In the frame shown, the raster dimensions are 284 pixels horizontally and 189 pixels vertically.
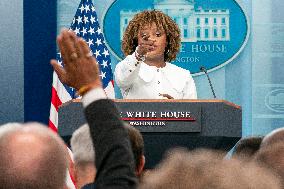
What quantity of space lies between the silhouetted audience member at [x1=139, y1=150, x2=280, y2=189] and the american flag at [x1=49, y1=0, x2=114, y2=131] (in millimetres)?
4828

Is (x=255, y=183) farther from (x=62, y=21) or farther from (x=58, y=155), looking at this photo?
(x=62, y=21)

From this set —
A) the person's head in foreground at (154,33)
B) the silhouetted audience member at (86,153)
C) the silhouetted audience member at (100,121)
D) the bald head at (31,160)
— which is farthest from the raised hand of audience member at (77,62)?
the person's head in foreground at (154,33)

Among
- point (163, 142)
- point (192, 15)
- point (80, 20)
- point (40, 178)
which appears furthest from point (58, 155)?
point (192, 15)

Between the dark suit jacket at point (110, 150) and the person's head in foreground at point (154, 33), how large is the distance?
2.92 meters

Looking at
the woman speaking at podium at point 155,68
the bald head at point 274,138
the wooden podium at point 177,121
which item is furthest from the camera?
the woman speaking at podium at point 155,68

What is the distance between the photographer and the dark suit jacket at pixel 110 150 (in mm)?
1645

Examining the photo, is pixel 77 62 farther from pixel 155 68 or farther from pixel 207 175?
pixel 155 68

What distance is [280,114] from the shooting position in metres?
7.12

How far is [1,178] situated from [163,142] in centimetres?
241

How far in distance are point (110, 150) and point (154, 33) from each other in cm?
315

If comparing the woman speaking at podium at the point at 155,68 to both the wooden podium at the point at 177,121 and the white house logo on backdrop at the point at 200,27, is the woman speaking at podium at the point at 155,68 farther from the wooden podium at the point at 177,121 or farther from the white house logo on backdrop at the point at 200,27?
the white house logo on backdrop at the point at 200,27

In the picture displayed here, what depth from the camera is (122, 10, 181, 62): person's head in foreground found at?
15.6 ft

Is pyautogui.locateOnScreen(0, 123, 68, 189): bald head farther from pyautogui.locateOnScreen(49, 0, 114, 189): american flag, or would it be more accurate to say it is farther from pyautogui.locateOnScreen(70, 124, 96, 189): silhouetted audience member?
pyautogui.locateOnScreen(49, 0, 114, 189): american flag

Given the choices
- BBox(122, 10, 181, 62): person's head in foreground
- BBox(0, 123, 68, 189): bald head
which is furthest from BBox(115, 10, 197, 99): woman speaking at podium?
BBox(0, 123, 68, 189): bald head
